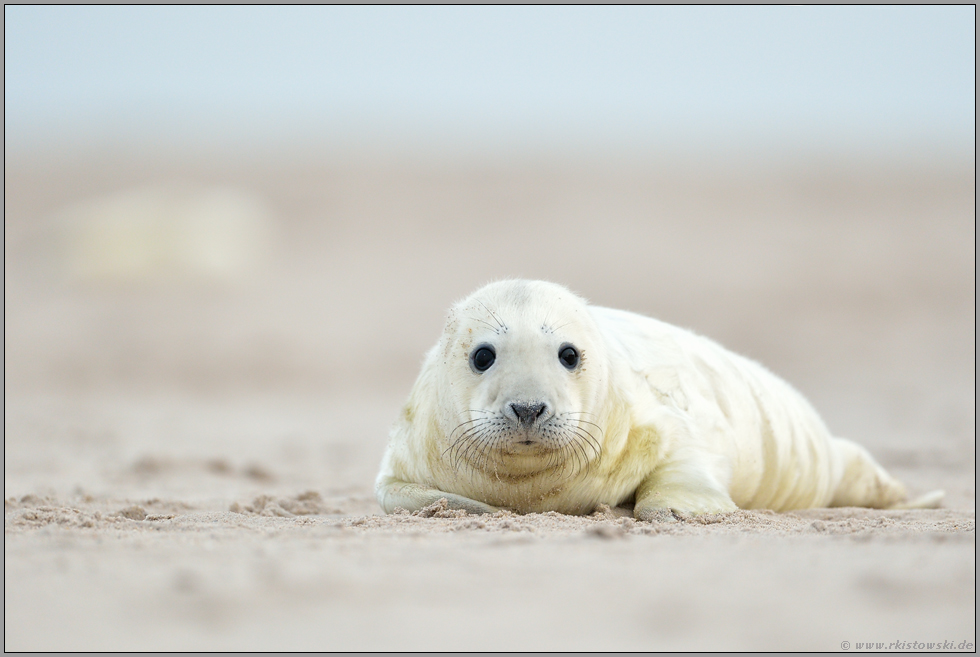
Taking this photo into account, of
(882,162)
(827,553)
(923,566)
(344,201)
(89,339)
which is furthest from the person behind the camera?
(882,162)

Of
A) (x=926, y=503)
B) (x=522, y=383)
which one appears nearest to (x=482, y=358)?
(x=522, y=383)

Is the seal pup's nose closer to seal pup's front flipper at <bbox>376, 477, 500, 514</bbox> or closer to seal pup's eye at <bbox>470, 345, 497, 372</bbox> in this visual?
seal pup's eye at <bbox>470, 345, 497, 372</bbox>

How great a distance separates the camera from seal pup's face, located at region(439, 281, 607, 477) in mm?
3945

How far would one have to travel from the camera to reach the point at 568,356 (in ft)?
14.1

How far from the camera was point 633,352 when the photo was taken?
16.1 ft

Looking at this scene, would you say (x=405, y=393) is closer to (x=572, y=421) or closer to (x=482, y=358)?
(x=482, y=358)

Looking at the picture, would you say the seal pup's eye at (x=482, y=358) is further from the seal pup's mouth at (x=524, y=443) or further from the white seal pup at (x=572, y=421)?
the seal pup's mouth at (x=524, y=443)

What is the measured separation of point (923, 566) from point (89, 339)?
56.8 ft

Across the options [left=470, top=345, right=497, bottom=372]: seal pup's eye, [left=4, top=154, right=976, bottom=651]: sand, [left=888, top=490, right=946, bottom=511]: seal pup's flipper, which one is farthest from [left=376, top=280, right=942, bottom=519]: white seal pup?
[left=888, top=490, right=946, bottom=511]: seal pup's flipper

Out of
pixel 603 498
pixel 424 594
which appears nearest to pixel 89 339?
pixel 603 498

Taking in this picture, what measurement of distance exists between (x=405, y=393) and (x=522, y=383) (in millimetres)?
11413

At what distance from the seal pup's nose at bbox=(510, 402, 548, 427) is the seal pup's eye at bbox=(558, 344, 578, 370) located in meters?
0.41

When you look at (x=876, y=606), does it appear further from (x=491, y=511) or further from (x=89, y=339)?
(x=89, y=339)

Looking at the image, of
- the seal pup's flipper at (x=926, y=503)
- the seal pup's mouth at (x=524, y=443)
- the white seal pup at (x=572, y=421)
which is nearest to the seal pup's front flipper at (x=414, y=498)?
the white seal pup at (x=572, y=421)
